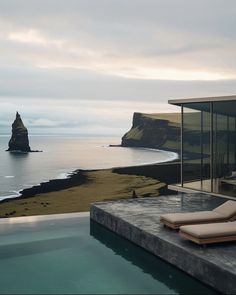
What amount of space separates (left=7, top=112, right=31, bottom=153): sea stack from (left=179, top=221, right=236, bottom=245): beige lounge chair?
281 ft

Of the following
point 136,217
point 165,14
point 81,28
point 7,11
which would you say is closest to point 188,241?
point 136,217

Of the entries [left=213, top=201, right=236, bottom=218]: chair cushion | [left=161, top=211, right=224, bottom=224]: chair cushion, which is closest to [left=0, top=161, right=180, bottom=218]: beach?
[left=213, top=201, right=236, bottom=218]: chair cushion

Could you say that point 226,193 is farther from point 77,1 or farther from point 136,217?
point 77,1

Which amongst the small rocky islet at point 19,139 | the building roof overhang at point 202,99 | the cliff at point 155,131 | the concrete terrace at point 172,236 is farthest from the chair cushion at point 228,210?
the small rocky islet at point 19,139

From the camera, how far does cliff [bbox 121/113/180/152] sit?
69.4m

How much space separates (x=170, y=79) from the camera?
127 feet

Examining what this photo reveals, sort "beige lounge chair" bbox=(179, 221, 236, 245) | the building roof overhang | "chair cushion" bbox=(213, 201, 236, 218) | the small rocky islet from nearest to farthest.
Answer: "beige lounge chair" bbox=(179, 221, 236, 245) < "chair cushion" bbox=(213, 201, 236, 218) < the building roof overhang < the small rocky islet

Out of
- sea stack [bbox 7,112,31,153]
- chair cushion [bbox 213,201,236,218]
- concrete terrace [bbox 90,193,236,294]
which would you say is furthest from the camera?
sea stack [bbox 7,112,31,153]

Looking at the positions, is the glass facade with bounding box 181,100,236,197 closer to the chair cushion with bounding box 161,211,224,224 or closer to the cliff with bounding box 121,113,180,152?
the chair cushion with bounding box 161,211,224,224

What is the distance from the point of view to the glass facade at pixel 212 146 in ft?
39.0

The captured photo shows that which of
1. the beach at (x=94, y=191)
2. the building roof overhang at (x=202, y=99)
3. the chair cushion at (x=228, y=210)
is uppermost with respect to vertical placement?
the building roof overhang at (x=202, y=99)

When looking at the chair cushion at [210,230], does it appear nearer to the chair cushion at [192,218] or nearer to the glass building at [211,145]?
the chair cushion at [192,218]

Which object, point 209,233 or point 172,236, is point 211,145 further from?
point 209,233

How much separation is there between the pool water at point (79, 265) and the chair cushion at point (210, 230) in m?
0.71
